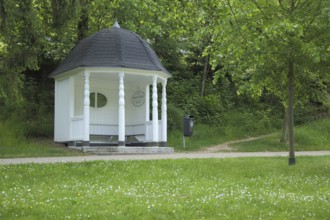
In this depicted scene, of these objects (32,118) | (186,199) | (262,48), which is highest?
(262,48)

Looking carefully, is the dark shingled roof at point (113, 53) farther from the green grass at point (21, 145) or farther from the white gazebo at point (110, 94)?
the green grass at point (21, 145)

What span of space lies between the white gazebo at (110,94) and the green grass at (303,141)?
4.29 m

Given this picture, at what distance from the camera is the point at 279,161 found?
1402 centimetres

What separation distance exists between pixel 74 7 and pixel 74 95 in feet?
29.9

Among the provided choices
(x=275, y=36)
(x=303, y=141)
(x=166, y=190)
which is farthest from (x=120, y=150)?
(x=303, y=141)

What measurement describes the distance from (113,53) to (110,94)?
8.40 feet

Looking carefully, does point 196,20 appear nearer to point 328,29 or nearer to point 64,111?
point 328,29

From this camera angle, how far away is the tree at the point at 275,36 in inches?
456

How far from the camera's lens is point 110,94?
20156 millimetres

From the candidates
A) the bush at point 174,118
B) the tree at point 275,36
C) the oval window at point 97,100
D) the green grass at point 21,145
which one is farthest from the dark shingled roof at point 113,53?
the bush at point 174,118

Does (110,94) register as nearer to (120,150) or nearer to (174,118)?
(120,150)

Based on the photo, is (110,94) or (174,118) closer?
(110,94)

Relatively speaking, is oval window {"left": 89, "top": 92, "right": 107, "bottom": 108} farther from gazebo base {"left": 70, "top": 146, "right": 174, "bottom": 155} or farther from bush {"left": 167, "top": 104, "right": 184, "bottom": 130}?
bush {"left": 167, "top": 104, "right": 184, "bottom": 130}

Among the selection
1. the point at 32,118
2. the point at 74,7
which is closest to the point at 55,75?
the point at 32,118
